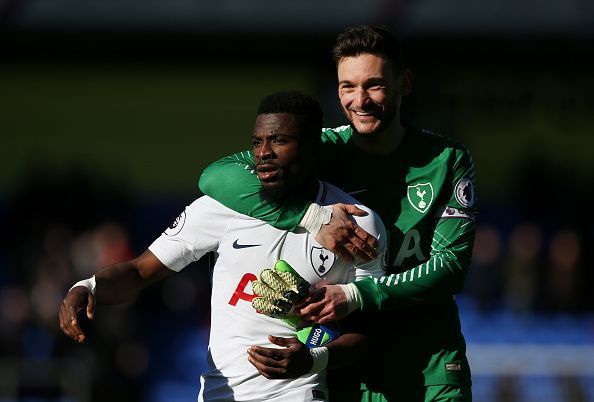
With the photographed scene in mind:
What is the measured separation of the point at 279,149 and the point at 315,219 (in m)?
0.33


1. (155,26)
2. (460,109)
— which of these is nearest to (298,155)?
(155,26)

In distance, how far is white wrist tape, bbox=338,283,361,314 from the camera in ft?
16.9

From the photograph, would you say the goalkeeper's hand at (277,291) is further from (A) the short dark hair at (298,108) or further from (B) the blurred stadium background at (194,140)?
(B) the blurred stadium background at (194,140)

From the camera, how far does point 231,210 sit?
532 cm

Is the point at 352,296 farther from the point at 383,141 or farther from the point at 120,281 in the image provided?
the point at 120,281

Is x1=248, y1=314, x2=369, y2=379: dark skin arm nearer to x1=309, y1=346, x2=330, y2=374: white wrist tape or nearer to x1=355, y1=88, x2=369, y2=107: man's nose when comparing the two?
x1=309, y1=346, x2=330, y2=374: white wrist tape

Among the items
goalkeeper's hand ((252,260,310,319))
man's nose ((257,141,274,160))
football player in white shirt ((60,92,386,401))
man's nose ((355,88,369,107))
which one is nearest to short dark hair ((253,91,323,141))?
football player in white shirt ((60,92,386,401))

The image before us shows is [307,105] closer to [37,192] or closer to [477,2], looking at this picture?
[37,192]

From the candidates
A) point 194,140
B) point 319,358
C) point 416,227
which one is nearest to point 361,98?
point 416,227

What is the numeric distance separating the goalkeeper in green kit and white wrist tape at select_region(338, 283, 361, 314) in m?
0.23

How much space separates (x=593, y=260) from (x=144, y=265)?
9824 millimetres

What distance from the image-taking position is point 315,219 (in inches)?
207

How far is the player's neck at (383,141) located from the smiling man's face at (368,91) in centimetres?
12

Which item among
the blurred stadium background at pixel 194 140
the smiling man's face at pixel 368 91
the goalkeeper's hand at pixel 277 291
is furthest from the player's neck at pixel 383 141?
the blurred stadium background at pixel 194 140
